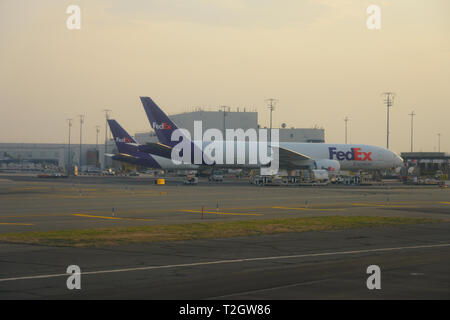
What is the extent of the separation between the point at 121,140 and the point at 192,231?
71693mm

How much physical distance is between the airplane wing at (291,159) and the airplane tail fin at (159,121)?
14.7m

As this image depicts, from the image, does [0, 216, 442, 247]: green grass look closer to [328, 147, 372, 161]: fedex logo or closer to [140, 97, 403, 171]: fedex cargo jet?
[140, 97, 403, 171]: fedex cargo jet

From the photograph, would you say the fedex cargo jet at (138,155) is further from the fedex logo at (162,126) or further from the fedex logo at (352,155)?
the fedex logo at (352,155)

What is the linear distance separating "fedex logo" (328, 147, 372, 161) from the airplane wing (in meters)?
4.55

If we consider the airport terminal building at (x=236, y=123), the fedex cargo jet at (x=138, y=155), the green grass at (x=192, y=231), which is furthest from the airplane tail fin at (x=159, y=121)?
the airport terminal building at (x=236, y=123)

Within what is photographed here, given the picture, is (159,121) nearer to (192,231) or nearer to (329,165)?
(329,165)

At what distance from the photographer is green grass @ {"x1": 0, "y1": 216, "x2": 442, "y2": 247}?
21.5 m

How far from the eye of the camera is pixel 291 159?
284ft

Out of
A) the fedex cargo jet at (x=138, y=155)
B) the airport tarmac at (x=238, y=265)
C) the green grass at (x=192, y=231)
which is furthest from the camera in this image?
the fedex cargo jet at (x=138, y=155)

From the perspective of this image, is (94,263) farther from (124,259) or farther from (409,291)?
(409,291)

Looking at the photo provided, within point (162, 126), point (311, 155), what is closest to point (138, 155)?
point (162, 126)

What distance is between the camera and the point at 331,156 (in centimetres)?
8944

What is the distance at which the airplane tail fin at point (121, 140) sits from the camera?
9406 centimetres
